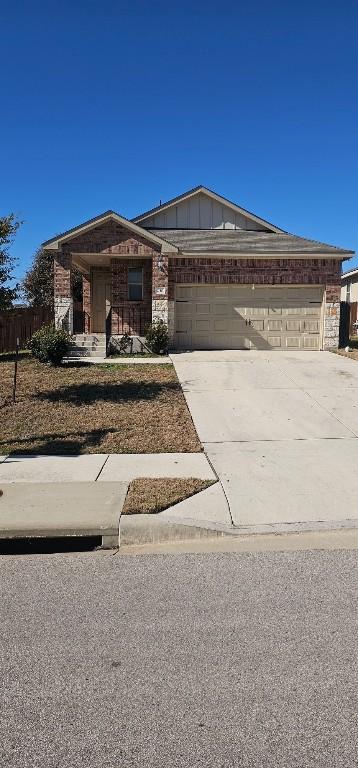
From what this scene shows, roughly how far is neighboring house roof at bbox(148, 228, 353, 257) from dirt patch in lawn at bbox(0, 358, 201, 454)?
240 inches

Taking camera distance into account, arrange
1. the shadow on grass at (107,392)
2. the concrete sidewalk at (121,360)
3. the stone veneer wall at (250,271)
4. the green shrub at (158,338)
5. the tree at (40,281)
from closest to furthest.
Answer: the shadow on grass at (107,392) → the concrete sidewalk at (121,360) → the green shrub at (158,338) → the stone veneer wall at (250,271) → the tree at (40,281)

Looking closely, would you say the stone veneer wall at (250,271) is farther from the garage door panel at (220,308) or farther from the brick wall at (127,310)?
the brick wall at (127,310)

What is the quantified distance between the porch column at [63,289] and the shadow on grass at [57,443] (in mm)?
9917

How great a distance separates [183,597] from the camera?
3.99 m

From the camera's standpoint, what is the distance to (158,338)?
17828 mm

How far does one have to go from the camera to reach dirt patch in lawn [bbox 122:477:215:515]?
549 cm

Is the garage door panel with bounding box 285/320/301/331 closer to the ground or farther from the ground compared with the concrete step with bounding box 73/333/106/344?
farther from the ground

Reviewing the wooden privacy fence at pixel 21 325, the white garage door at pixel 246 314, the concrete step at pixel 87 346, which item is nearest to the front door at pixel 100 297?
the wooden privacy fence at pixel 21 325

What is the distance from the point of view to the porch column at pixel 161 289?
1827 centimetres

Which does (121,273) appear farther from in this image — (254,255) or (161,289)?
(254,255)

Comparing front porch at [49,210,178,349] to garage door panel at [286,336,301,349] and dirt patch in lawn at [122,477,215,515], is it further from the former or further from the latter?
dirt patch in lawn at [122,477,215,515]

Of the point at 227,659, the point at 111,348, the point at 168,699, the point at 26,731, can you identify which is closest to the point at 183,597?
the point at 227,659

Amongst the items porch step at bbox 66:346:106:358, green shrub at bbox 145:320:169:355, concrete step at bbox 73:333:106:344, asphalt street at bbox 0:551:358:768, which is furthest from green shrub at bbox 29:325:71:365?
asphalt street at bbox 0:551:358:768

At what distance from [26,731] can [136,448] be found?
5495mm
